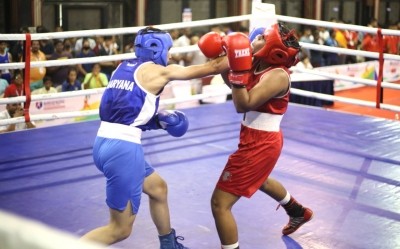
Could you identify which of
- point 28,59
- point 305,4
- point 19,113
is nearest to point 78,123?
point 19,113

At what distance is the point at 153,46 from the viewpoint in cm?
266

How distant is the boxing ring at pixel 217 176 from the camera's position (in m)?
3.21

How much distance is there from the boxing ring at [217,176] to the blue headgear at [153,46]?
3.17 ft

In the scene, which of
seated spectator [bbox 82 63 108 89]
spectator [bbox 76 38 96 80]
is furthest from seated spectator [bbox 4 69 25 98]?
spectator [bbox 76 38 96 80]

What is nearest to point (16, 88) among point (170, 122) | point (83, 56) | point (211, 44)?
point (83, 56)

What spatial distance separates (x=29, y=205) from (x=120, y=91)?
1.35 m

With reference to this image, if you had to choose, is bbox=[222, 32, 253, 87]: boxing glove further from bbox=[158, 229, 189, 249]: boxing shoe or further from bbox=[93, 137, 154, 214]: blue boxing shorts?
bbox=[158, 229, 189, 249]: boxing shoe

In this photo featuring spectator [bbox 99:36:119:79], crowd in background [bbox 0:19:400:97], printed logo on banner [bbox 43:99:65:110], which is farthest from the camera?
spectator [bbox 99:36:119:79]

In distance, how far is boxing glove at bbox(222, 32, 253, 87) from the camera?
2.51m

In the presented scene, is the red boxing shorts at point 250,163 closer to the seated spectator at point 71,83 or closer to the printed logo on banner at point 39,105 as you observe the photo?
the printed logo on banner at point 39,105

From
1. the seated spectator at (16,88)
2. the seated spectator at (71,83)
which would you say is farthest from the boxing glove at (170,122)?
the seated spectator at (71,83)

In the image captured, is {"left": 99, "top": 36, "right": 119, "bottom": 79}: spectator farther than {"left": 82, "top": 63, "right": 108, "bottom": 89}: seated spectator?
Yes

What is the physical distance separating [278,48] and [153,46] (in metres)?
0.58

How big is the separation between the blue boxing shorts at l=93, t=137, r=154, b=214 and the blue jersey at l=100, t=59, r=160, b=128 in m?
0.10
